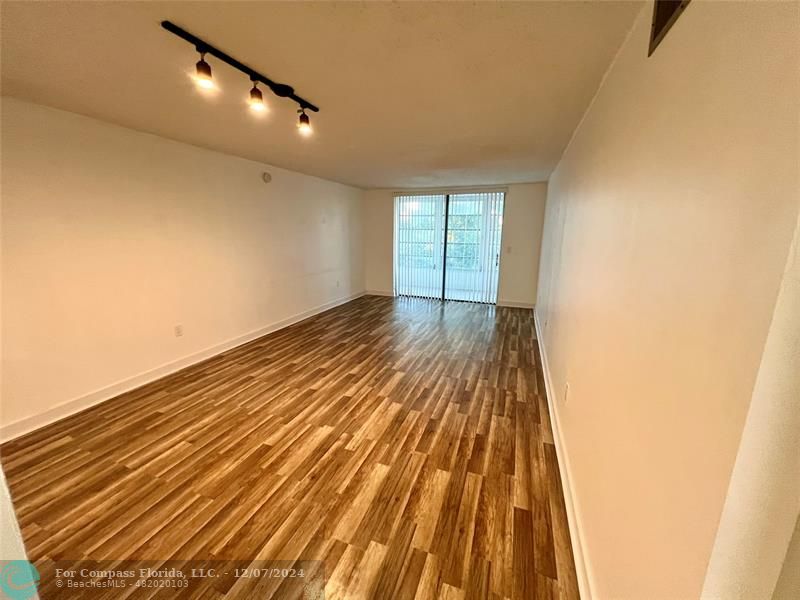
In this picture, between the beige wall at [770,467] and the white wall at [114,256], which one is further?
the white wall at [114,256]

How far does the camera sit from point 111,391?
2.67 metres

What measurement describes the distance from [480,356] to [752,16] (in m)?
3.36

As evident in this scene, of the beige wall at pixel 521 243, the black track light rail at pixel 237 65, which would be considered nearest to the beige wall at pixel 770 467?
the black track light rail at pixel 237 65

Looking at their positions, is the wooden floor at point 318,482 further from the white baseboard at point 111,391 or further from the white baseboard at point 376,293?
the white baseboard at point 376,293

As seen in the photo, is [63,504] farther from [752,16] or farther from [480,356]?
[480,356]

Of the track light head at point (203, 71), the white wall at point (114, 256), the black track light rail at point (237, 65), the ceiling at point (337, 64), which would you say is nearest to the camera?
the ceiling at point (337, 64)

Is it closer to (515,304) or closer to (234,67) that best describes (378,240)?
(515,304)

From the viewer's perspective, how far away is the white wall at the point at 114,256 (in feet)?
6.98

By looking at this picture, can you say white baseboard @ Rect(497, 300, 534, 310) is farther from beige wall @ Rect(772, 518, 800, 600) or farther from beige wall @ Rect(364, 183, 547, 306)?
beige wall @ Rect(772, 518, 800, 600)

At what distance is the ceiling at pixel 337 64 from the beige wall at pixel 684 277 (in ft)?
1.41

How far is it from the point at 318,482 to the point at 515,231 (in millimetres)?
5269

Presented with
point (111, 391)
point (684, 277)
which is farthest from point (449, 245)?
point (684, 277)

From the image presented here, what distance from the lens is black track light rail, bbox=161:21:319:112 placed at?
133cm

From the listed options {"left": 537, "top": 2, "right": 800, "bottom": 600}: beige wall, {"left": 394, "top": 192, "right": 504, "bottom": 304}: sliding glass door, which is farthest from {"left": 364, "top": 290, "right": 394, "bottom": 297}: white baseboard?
{"left": 537, "top": 2, "right": 800, "bottom": 600}: beige wall
